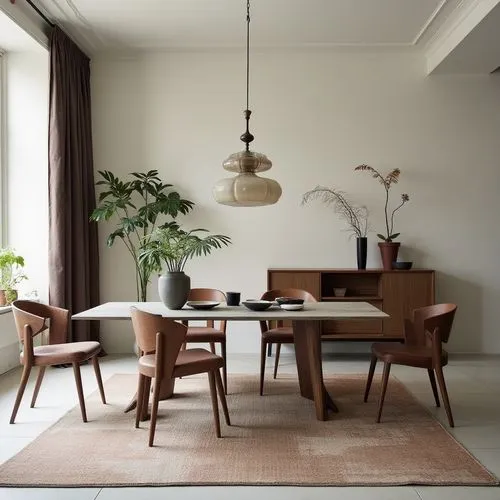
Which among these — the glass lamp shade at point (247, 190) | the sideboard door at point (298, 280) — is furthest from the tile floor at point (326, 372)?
the glass lamp shade at point (247, 190)

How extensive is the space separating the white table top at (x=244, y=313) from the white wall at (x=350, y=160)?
1.97 metres

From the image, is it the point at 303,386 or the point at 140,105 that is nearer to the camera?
the point at 303,386

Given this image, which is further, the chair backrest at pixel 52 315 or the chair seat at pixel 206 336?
the chair seat at pixel 206 336

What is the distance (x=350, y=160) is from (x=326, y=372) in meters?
2.28

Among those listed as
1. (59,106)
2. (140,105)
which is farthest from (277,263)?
(59,106)

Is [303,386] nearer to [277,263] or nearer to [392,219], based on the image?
[277,263]

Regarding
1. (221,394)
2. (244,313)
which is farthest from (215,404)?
(244,313)

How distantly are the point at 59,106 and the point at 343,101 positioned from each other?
2.88 metres

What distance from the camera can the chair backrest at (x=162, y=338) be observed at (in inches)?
116

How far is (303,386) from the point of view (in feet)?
13.0

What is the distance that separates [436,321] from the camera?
348 centimetres

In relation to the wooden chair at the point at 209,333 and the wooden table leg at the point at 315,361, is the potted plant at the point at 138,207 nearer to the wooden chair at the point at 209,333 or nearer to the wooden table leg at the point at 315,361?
the wooden chair at the point at 209,333

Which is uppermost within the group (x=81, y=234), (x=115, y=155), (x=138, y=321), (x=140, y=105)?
(x=140, y=105)

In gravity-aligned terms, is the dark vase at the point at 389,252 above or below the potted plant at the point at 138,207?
below
